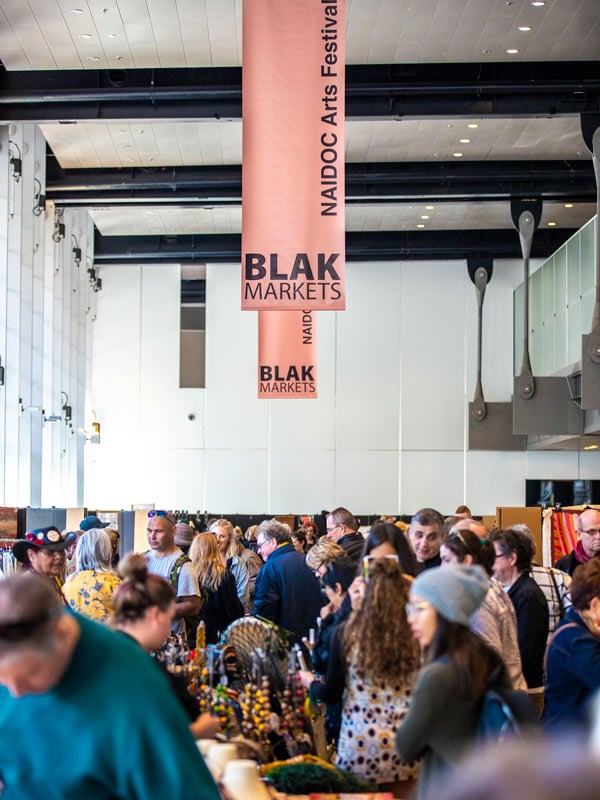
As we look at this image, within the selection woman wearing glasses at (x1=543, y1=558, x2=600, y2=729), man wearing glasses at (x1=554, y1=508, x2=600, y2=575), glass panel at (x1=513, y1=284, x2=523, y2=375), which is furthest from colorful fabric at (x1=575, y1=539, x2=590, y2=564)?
glass panel at (x1=513, y1=284, x2=523, y2=375)

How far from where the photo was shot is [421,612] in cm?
305

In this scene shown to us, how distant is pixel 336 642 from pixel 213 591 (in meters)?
3.11

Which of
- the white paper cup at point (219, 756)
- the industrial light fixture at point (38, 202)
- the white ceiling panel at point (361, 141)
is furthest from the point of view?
the industrial light fixture at point (38, 202)

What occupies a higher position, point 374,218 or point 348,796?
point 374,218

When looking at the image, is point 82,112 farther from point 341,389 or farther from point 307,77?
point 341,389

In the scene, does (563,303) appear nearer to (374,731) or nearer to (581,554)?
(581,554)

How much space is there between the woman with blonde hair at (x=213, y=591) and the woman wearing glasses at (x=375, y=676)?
3.00 m

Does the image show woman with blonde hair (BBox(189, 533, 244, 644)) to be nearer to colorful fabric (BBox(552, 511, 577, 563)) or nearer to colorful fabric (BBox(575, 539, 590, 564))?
colorful fabric (BBox(575, 539, 590, 564))

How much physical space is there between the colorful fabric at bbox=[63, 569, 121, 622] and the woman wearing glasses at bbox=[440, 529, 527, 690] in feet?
5.12

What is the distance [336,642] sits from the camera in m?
4.15

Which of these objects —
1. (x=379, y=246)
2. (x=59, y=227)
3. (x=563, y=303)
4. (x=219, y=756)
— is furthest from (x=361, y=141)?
(x=219, y=756)

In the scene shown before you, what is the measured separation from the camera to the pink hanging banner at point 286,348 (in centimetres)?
1216

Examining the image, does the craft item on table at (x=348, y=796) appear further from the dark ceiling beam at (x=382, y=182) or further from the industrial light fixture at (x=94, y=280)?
the industrial light fixture at (x=94, y=280)

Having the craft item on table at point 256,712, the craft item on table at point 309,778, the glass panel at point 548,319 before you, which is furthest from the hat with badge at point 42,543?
the glass panel at point 548,319
